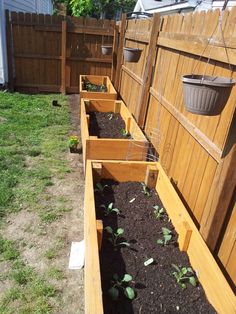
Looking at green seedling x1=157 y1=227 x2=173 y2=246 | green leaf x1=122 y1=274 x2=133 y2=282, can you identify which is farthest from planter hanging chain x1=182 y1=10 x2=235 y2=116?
green leaf x1=122 y1=274 x2=133 y2=282

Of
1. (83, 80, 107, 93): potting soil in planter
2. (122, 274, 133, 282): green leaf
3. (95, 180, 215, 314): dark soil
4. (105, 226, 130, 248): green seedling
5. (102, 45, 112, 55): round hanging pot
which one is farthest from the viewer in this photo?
(102, 45, 112, 55): round hanging pot

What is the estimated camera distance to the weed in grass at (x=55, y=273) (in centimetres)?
274

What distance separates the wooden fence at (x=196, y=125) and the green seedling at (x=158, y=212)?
0.30 meters

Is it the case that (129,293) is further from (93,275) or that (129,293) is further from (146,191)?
(146,191)

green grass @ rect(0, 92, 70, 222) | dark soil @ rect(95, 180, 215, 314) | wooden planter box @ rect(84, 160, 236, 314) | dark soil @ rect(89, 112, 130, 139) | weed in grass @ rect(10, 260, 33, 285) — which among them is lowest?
green grass @ rect(0, 92, 70, 222)

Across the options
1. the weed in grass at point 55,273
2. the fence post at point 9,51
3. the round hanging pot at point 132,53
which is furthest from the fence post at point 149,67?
the fence post at point 9,51

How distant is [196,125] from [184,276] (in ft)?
4.61

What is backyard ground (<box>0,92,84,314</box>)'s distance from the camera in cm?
256

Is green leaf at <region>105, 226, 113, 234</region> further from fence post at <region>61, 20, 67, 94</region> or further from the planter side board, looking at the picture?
fence post at <region>61, 20, 67, 94</region>

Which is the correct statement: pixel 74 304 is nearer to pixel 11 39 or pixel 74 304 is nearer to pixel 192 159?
pixel 192 159

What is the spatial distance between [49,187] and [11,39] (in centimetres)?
591

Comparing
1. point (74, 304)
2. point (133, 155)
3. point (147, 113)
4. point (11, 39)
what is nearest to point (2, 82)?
point (11, 39)

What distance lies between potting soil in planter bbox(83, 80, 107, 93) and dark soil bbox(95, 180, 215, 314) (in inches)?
196

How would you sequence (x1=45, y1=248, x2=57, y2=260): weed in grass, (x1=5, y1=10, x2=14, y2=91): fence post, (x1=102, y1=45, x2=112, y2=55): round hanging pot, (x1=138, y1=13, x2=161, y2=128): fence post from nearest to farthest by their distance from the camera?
(x1=45, y1=248, x2=57, y2=260): weed in grass → (x1=138, y1=13, x2=161, y2=128): fence post → (x1=102, y1=45, x2=112, y2=55): round hanging pot → (x1=5, y1=10, x2=14, y2=91): fence post
